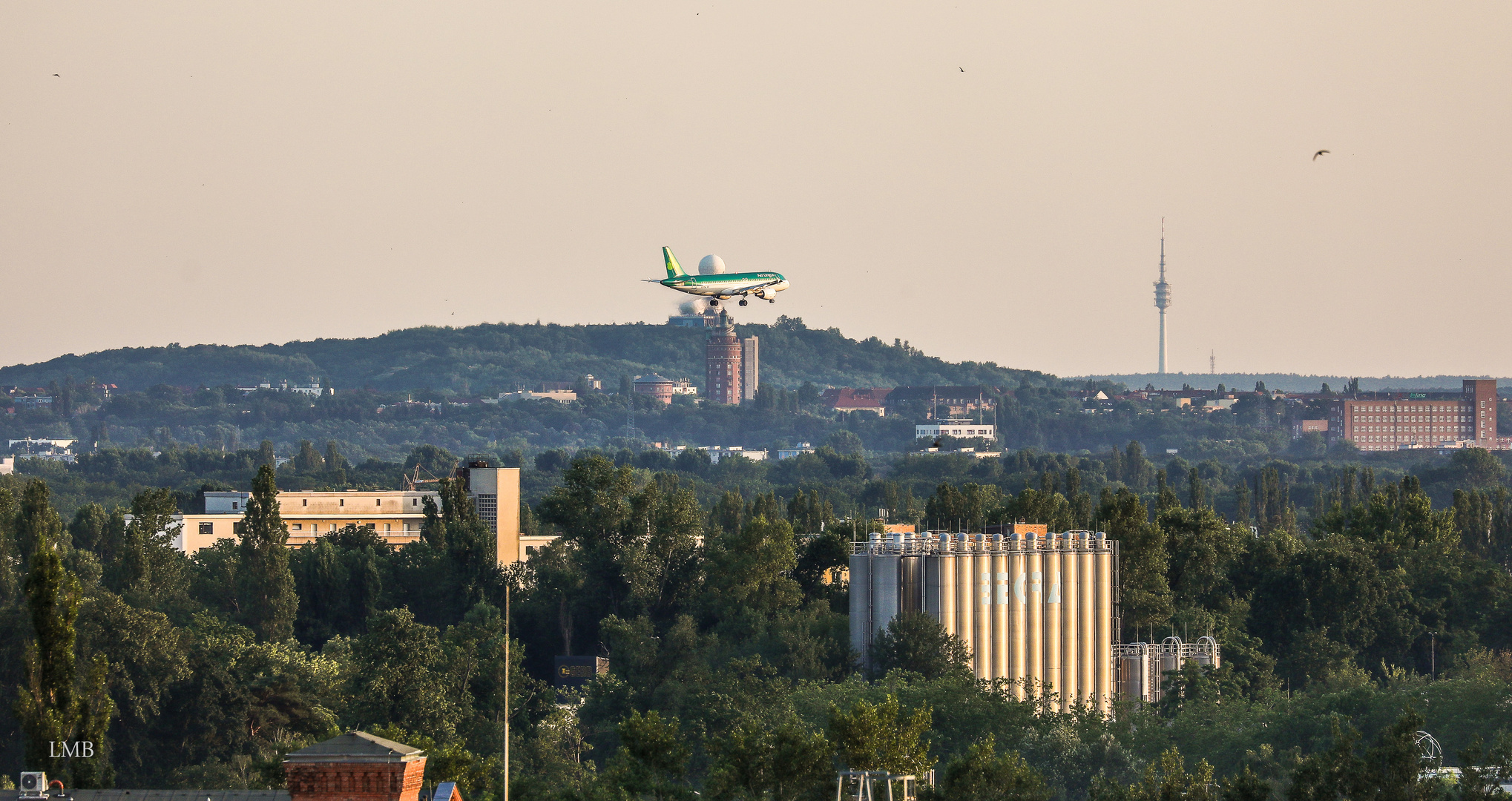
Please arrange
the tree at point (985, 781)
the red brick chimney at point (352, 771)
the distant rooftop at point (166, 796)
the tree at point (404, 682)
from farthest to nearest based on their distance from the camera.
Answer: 1. the tree at point (404, 682)
2. the tree at point (985, 781)
3. the distant rooftop at point (166, 796)
4. the red brick chimney at point (352, 771)

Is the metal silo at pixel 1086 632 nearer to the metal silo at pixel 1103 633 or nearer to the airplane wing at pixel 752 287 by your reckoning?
the metal silo at pixel 1103 633

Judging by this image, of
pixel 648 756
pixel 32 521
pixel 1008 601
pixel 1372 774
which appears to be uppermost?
pixel 32 521

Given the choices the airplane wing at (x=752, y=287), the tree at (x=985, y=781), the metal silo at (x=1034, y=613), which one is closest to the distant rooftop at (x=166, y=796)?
the tree at (x=985, y=781)

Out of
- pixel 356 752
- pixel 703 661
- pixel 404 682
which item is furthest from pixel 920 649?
pixel 356 752

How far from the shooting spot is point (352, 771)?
38969 mm

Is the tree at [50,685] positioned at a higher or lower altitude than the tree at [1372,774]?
higher

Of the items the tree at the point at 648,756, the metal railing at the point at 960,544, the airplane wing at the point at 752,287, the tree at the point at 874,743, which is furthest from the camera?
the airplane wing at the point at 752,287

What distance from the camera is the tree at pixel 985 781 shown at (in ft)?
169

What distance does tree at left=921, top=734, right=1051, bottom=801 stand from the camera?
51625 mm

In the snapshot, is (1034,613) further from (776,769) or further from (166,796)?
(166,796)

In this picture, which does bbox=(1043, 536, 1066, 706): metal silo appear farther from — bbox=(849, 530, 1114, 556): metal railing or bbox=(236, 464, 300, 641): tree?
bbox=(236, 464, 300, 641): tree

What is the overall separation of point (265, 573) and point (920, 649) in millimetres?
33507

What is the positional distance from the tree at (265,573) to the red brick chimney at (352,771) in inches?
2433

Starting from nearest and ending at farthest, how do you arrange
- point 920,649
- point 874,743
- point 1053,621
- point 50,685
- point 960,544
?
point 874,743 < point 50,685 < point 920,649 < point 960,544 < point 1053,621
